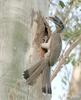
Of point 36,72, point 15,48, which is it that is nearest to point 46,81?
point 36,72

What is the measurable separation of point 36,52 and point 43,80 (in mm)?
123

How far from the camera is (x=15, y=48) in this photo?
4.10 feet

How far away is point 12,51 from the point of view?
124 centimetres

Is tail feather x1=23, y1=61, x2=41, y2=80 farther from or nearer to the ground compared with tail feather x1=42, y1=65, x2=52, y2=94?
farther from the ground

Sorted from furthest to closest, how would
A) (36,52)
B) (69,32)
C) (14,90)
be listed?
(69,32)
(36,52)
(14,90)

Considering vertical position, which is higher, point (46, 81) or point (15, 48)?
point (15, 48)

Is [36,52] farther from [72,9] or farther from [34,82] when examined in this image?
[72,9]

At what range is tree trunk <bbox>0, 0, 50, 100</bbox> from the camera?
A: 1.20 m

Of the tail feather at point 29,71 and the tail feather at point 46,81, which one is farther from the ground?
the tail feather at point 29,71

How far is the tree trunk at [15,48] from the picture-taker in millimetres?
1198

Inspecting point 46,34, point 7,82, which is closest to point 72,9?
point 46,34

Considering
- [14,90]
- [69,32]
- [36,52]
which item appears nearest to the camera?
[14,90]

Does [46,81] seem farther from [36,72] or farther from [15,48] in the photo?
[15,48]

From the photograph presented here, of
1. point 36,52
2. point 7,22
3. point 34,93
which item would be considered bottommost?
point 34,93
